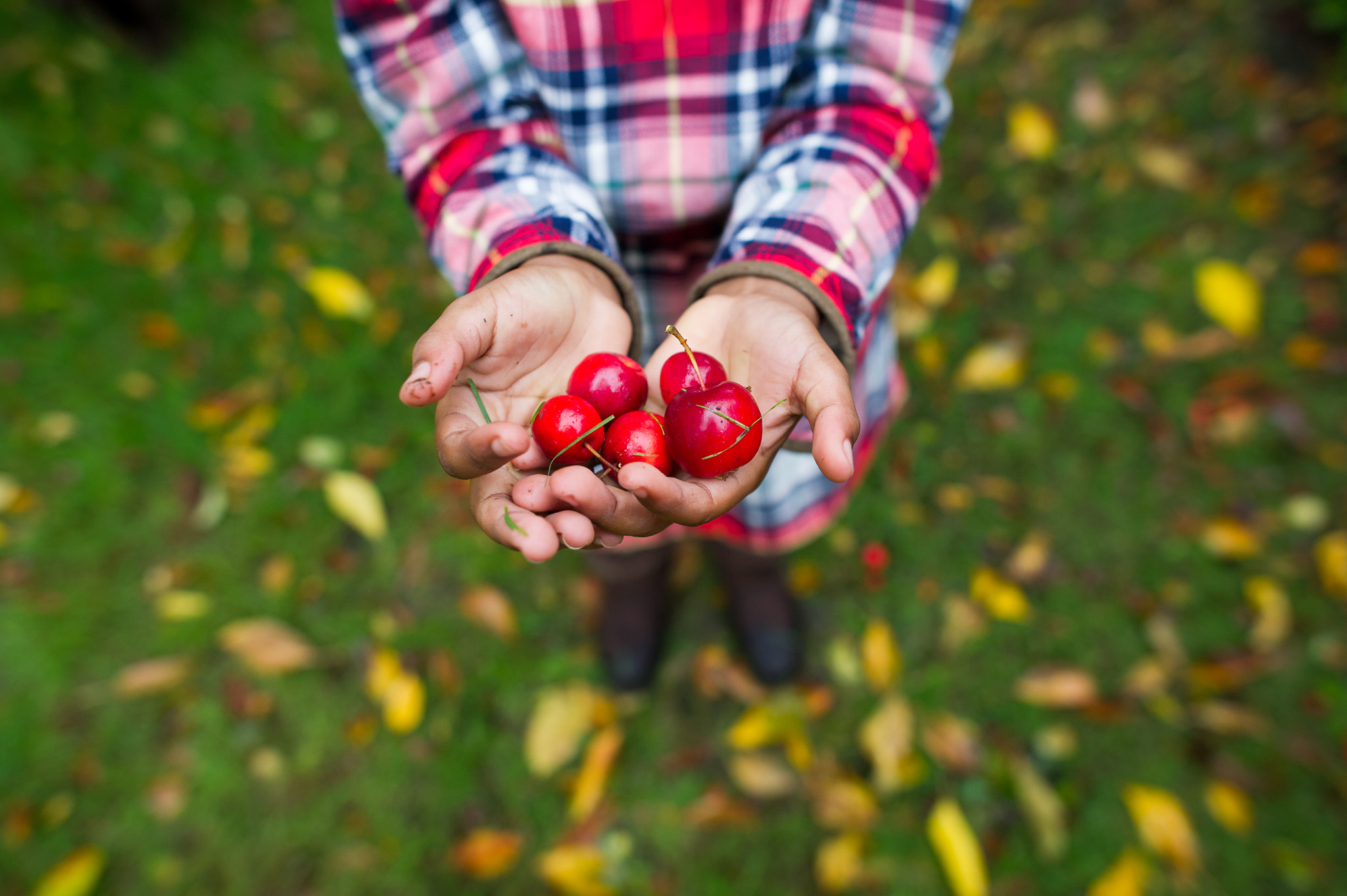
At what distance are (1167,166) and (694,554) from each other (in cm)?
275

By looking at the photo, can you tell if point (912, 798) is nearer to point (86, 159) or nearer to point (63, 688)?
point (63, 688)

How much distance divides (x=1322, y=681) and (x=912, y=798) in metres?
1.42

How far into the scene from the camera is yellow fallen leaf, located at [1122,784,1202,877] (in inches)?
91.8

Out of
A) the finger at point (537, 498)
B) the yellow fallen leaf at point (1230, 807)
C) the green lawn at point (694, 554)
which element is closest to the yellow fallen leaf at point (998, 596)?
the green lawn at point (694, 554)

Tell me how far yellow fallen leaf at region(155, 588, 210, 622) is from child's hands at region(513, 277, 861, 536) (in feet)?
7.55

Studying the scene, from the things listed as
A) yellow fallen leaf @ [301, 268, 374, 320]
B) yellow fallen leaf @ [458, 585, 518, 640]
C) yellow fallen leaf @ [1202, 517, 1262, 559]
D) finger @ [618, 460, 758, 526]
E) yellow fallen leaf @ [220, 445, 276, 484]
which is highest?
finger @ [618, 460, 758, 526]

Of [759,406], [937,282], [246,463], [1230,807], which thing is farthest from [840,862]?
[246,463]

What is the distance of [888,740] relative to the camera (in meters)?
2.54

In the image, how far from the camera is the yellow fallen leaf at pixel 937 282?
322 cm

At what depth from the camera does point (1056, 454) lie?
2949mm

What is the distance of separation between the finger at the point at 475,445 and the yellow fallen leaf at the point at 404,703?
1641 millimetres

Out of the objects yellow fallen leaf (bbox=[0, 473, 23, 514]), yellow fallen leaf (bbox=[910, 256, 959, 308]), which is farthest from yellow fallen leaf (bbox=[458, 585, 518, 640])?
yellow fallen leaf (bbox=[910, 256, 959, 308])

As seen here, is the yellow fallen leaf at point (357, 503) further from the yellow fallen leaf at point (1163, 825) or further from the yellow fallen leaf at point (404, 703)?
the yellow fallen leaf at point (1163, 825)

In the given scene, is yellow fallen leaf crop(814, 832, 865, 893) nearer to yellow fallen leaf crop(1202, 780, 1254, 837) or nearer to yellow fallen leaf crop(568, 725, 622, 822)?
yellow fallen leaf crop(568, 725, 622, 822)
